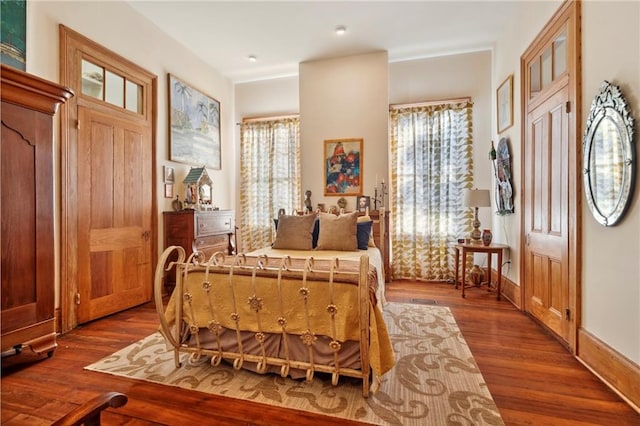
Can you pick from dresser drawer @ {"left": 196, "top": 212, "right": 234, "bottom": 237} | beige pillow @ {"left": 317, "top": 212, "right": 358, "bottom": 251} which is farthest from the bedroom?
beige pillow @ {"left": 317, "top": 212, "right": 358, "bottom": 251}

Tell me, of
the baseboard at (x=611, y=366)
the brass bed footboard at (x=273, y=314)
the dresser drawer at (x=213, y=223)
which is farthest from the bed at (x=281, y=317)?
the dresser drawer at (x=213, y=223)

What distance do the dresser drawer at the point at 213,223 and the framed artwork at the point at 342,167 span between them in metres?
1.54

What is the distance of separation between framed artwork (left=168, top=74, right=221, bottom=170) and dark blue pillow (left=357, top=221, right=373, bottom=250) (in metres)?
2.68

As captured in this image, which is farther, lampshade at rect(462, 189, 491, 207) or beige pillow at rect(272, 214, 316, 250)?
lampshade at rect(462, 189, 491, 207)

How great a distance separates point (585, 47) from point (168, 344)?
3.69 m

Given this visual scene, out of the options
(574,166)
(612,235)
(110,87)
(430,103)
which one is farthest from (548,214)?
(110,87)

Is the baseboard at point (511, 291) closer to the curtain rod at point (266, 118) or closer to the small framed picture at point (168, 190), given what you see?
the curtain rod at point (266, 118)

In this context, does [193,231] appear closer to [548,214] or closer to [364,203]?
[364,203]

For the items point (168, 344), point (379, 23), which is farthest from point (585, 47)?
point (168, 344)

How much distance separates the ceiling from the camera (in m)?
3.54

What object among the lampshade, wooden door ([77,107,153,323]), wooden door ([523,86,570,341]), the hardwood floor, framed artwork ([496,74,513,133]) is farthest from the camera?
the lampshade

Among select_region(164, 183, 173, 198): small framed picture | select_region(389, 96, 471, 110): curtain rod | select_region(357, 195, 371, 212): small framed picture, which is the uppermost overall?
select_region(389, 96, 471, 110): curtain rod

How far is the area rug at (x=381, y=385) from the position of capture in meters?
1.68

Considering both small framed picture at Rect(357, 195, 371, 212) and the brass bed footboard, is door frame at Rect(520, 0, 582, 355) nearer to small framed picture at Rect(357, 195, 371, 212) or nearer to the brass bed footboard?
the brass bed footboard
